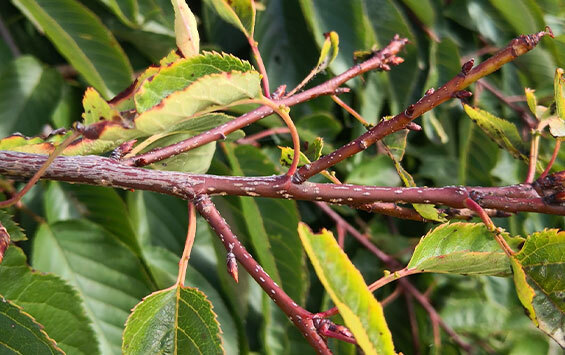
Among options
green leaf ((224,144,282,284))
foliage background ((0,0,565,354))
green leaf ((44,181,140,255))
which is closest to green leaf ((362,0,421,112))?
foliage background ((0,0,565,354))

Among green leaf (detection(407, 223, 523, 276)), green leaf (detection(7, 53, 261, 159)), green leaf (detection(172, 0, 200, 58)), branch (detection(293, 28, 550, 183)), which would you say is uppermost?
green leaf (detection(172, 0, 200, 58))

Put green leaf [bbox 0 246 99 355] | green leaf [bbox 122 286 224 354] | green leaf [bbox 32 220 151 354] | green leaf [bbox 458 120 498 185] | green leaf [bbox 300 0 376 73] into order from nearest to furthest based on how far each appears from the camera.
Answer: green leaf [bbox 122 286 224 354] → green leaf [bbox 0 246 99 355] → green leaf [bbox 32 220 151 354] → green leaf [bbox 300 0 376 73] → green leaf [bbox 458 120 498 185]

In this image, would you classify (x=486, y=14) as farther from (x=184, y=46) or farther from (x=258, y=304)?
(x=184, y=46)

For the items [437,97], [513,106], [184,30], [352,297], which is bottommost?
[352,297]

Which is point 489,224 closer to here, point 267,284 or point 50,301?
point 267,284

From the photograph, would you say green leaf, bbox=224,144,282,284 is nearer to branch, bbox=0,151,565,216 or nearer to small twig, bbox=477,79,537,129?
branch, bbox=0,151,565,216

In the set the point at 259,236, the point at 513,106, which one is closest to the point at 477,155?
the point at 513,106
